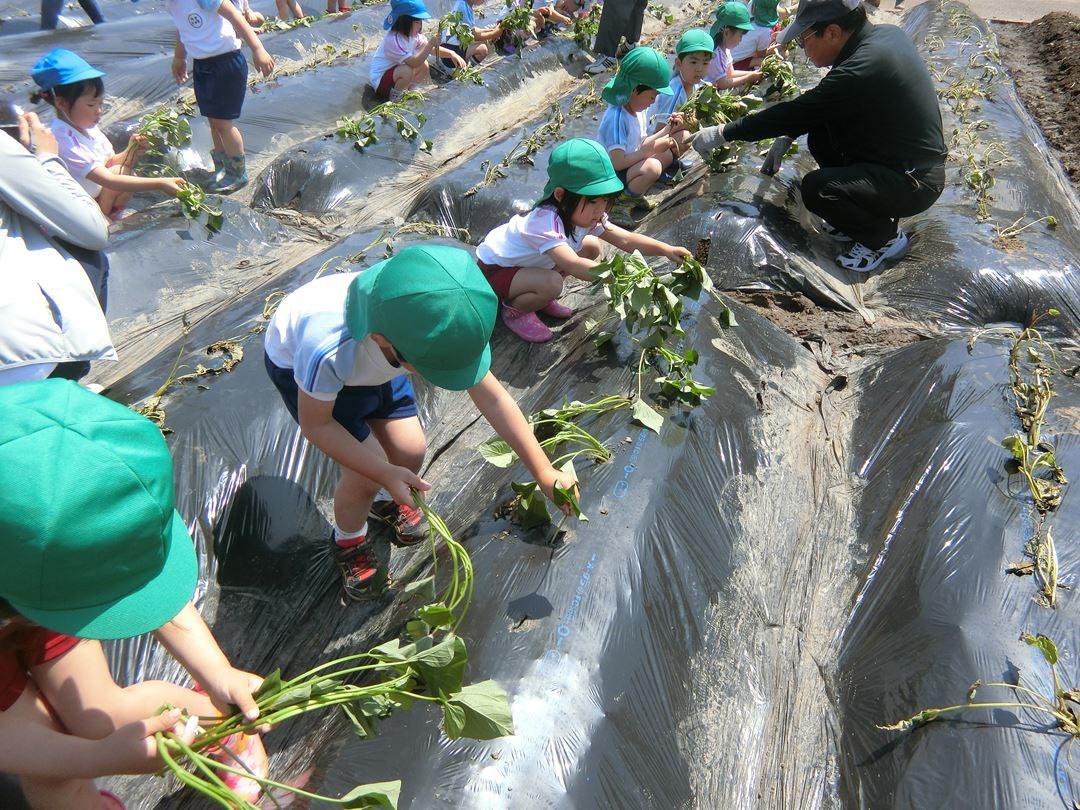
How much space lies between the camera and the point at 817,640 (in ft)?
7.21

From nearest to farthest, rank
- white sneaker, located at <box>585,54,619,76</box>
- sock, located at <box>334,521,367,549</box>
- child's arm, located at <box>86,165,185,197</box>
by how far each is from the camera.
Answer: sock, located at <box>334,521,367,549</box> < child's arm, located at <box>86,165,185,197</box> < white sneaker, located at <box>585,54,619,76</box>

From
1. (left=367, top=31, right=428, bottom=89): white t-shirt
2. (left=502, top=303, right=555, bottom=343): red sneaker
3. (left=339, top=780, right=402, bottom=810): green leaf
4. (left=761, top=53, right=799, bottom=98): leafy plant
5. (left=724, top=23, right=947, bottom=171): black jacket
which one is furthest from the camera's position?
(left=367, top=31, right=428, bottom=89): white t-shirt

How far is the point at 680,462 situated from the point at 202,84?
161 inches

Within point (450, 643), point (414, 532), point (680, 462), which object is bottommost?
point (414, 532)

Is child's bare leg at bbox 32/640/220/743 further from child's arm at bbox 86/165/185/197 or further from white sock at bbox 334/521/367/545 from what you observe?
child's arm at bbox 86/165/185/197

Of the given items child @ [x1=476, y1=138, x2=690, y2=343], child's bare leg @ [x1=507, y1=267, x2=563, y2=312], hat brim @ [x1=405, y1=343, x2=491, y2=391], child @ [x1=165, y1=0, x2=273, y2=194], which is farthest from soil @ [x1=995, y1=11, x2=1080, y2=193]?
child @ [x1=165, y1=0, x2=273, y2=194]

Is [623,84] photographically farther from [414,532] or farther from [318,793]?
[318,793]

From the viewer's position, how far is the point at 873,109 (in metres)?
3.73

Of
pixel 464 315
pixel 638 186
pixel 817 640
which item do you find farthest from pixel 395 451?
pixel 638 186

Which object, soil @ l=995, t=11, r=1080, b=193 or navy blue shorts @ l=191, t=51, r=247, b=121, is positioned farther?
soil @ l=995, t=11, r=1080, b=193

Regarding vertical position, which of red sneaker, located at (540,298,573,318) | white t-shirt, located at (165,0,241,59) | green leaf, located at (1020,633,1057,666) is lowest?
red sneaker, located at (540,298,573,318)

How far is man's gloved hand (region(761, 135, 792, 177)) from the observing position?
420cm

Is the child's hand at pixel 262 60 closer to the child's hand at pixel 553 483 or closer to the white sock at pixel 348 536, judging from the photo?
the white sock at pixel 348 536

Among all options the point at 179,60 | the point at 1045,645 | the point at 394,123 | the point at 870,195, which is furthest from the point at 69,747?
the point at 179,60
